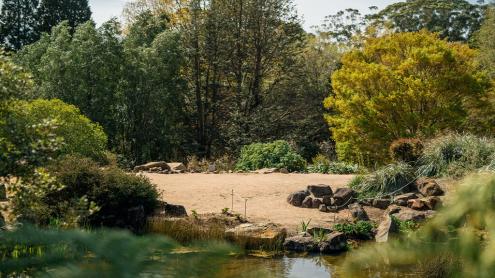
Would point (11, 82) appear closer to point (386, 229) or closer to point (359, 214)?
point (386, 229)

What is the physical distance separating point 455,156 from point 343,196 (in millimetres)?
3455

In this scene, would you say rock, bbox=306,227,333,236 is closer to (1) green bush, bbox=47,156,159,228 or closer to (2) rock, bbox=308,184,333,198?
(2) rock, bbox=308,184,333,198

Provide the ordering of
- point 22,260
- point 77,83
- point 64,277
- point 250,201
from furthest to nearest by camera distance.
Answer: point 77,83 < point 250,201 < point 22,260 < point 64,277

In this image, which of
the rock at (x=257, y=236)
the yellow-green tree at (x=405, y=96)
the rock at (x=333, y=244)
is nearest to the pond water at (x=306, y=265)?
the rock at (x=333, y=244)

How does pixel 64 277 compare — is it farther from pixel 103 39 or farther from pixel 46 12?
pixel 46 12

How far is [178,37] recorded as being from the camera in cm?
2070

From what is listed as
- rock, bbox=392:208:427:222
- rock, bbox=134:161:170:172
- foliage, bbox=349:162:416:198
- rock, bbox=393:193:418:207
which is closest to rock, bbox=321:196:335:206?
foliage, bbox=349:162:416:198

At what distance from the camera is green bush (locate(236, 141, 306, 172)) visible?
16250 mm

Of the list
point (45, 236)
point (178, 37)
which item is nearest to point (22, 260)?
point (45, 236)

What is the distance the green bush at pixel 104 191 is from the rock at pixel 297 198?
9.89 feet

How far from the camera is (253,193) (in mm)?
12133

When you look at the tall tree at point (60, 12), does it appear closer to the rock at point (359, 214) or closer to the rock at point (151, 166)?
the rock at point (151, 166)

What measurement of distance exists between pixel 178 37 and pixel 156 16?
2880mm

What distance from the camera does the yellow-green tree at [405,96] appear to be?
16688 mm
